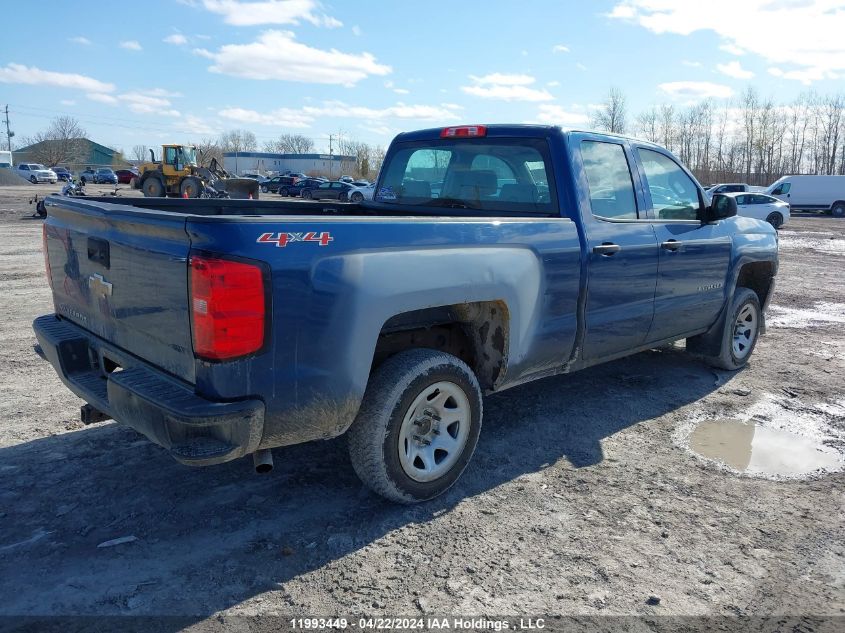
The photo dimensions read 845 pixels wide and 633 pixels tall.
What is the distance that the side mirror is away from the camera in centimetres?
A: 526

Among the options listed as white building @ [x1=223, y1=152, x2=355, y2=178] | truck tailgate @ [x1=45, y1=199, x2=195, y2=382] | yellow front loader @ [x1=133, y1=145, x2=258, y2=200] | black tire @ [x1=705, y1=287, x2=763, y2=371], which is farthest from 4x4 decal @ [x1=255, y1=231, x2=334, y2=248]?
white building @ [x1=223, y1=152, x2=355, y2=178]

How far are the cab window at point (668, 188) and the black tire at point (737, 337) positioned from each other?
115cm

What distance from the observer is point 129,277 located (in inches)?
118

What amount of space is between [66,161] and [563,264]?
376 feet

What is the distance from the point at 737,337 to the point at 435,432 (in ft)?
13.2

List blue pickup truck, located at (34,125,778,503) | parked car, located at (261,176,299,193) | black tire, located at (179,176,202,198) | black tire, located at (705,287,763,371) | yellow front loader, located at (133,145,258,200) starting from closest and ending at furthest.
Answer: blue pickup truck, located at (34,125,778,503)
black tire, located at (705,287,763,371)
black tire, located at (179,176,202,198)
yellow front loader, located at (133,145,258,200)
parked car, located at (261,176,299,193)

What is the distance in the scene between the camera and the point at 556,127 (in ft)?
14.1

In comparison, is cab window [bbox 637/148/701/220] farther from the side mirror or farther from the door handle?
the door handle

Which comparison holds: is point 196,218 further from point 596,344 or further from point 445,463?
point 596,344

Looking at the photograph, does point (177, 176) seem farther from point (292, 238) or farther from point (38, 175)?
point (38, 175)

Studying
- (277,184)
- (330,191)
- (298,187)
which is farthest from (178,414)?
(277,184)

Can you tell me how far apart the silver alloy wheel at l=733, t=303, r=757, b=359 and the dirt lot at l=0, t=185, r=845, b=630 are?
1.22m

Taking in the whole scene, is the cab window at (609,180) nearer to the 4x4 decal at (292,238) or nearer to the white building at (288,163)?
the 4x4 decal at (292,238)

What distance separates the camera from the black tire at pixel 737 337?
5.94 meters
